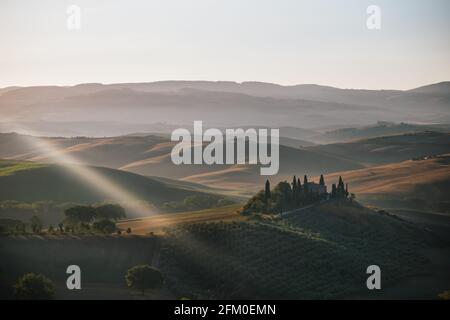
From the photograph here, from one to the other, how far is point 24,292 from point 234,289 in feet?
77.4

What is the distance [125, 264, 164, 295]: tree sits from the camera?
7944 centimetres

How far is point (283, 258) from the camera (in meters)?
88.4

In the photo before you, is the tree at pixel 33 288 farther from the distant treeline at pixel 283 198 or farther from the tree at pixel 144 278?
the distant treeline at pixel 283 198

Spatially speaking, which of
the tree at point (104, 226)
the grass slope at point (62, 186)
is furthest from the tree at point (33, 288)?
the grass slope at point (62, 186)

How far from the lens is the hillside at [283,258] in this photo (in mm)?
82062

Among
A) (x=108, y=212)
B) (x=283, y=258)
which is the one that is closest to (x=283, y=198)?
(x=283, y=258)

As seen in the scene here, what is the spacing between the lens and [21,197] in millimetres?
151625

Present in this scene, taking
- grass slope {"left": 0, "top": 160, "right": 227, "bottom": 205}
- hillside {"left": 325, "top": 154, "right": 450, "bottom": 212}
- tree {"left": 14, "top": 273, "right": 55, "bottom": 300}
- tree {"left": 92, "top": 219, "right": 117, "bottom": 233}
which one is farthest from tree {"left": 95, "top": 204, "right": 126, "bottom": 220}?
hillside {"left": 325, "top": 154, "right": 450, "bottom": 212}

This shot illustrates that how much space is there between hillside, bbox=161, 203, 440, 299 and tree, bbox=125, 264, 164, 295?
2389 millimetres

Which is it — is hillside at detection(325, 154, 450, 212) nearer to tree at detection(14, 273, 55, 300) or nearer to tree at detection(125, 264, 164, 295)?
tree at detection(125, 264, 164, 295)

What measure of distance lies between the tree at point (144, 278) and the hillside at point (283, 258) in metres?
2.39
